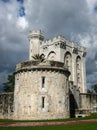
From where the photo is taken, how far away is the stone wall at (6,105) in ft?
178

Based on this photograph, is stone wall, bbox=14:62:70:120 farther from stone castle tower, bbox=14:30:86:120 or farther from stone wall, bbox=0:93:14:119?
stone wall, bbox=0:93:14:119

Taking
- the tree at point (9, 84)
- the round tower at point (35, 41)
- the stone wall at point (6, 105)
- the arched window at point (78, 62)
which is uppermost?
the round tower at point (35, 41)

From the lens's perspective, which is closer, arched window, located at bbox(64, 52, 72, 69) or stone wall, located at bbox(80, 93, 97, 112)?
stone wall, located at bbox(80, 93, 97, 112)

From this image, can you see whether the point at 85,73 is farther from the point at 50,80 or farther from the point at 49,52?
the point at 50,80

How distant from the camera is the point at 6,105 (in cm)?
5638

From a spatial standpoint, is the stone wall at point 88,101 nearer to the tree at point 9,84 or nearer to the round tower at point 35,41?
the tree at point 9,84

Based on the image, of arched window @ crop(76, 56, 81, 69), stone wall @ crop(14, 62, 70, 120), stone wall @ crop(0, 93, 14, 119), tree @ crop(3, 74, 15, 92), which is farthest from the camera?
arched window @ crop(76, 56, 81, 69)

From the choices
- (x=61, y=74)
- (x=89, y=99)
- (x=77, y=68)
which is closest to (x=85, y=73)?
(x=77, y=68)

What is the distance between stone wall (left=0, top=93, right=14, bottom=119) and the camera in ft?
178

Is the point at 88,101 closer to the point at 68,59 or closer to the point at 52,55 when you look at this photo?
the point at 52,55

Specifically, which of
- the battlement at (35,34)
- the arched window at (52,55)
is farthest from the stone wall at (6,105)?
the battlement at (35,34)

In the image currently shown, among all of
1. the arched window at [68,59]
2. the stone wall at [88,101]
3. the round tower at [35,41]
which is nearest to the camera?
the stone wall at [88,101]

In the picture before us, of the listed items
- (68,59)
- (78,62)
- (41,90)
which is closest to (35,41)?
(68,59)

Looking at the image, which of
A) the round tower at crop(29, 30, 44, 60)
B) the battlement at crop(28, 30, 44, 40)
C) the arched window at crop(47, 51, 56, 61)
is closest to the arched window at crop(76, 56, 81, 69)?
the arched window at crop(47, 51, 56, 61)
